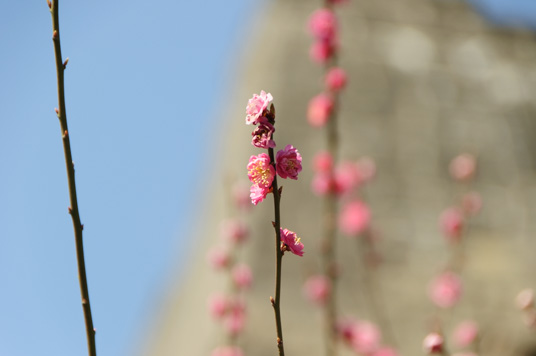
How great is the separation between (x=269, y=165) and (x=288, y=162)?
0.14 ft

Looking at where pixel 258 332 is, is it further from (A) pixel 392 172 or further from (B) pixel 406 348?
(A) pixel 392 172

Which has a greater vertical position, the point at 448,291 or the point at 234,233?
the point at 234,233

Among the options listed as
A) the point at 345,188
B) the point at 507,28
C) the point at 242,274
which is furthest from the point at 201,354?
the point at 507,28

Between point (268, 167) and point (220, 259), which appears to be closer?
point (268, 167)

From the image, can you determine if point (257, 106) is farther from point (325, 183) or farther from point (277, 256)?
point (325, 183)

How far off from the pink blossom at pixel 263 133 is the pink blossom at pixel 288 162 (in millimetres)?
69

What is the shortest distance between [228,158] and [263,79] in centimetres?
95

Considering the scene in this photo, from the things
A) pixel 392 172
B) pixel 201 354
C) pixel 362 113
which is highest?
pixel 362 113

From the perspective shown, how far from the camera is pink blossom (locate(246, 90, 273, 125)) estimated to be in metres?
1.07

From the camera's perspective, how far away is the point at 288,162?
3.75ft

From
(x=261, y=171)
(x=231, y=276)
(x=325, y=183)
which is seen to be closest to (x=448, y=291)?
(x=325, y=183)

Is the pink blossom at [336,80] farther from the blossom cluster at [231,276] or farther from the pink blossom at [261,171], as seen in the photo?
the pink blossom at [261,171]

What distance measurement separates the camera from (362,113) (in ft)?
19.7

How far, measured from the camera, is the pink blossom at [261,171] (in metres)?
1.13
